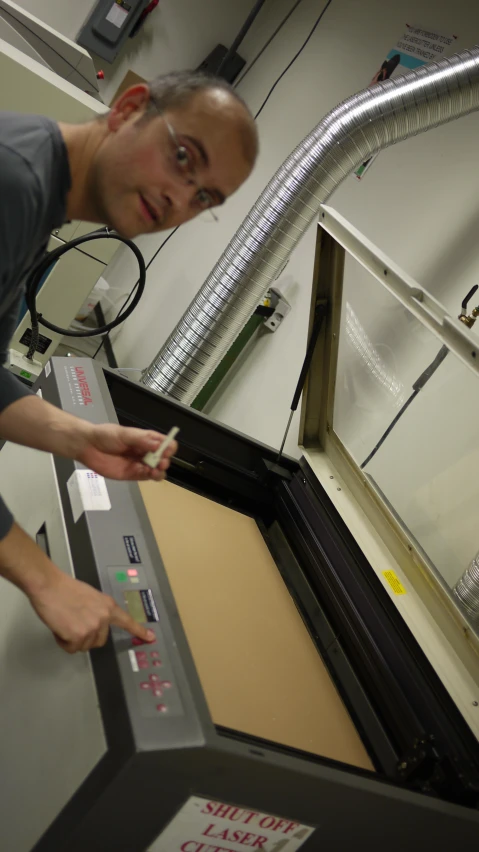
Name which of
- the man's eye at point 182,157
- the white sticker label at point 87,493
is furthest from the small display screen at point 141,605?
the man's eye at point 182,157

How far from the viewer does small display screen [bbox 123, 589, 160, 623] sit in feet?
2.94

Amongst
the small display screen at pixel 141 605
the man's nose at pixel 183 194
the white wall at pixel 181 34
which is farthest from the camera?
the white wall at pixel 181 34

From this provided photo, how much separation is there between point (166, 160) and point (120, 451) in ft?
1.34

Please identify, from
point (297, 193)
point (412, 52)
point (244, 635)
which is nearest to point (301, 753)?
point (244, 635)

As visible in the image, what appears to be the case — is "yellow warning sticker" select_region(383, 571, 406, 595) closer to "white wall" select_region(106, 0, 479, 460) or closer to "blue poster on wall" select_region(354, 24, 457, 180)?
"white wall" select_region(106, 0, 479, 460)

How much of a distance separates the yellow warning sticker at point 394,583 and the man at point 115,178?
59cm

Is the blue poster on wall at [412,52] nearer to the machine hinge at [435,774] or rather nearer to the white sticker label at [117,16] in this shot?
the white sticker label at [117,16]

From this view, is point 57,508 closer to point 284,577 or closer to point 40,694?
point 40,694

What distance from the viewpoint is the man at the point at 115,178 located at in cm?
74

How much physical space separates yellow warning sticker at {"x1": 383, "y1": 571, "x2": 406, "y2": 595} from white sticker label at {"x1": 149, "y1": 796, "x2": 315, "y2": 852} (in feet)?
1.58

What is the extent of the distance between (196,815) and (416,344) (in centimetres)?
88

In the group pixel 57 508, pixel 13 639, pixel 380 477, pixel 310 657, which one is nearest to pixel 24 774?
pixel 13 639

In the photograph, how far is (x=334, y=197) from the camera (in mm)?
2643

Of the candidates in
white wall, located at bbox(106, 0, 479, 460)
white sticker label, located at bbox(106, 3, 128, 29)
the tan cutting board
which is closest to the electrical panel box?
white sticker label, located at bbox(106, 3, 128, 29)
